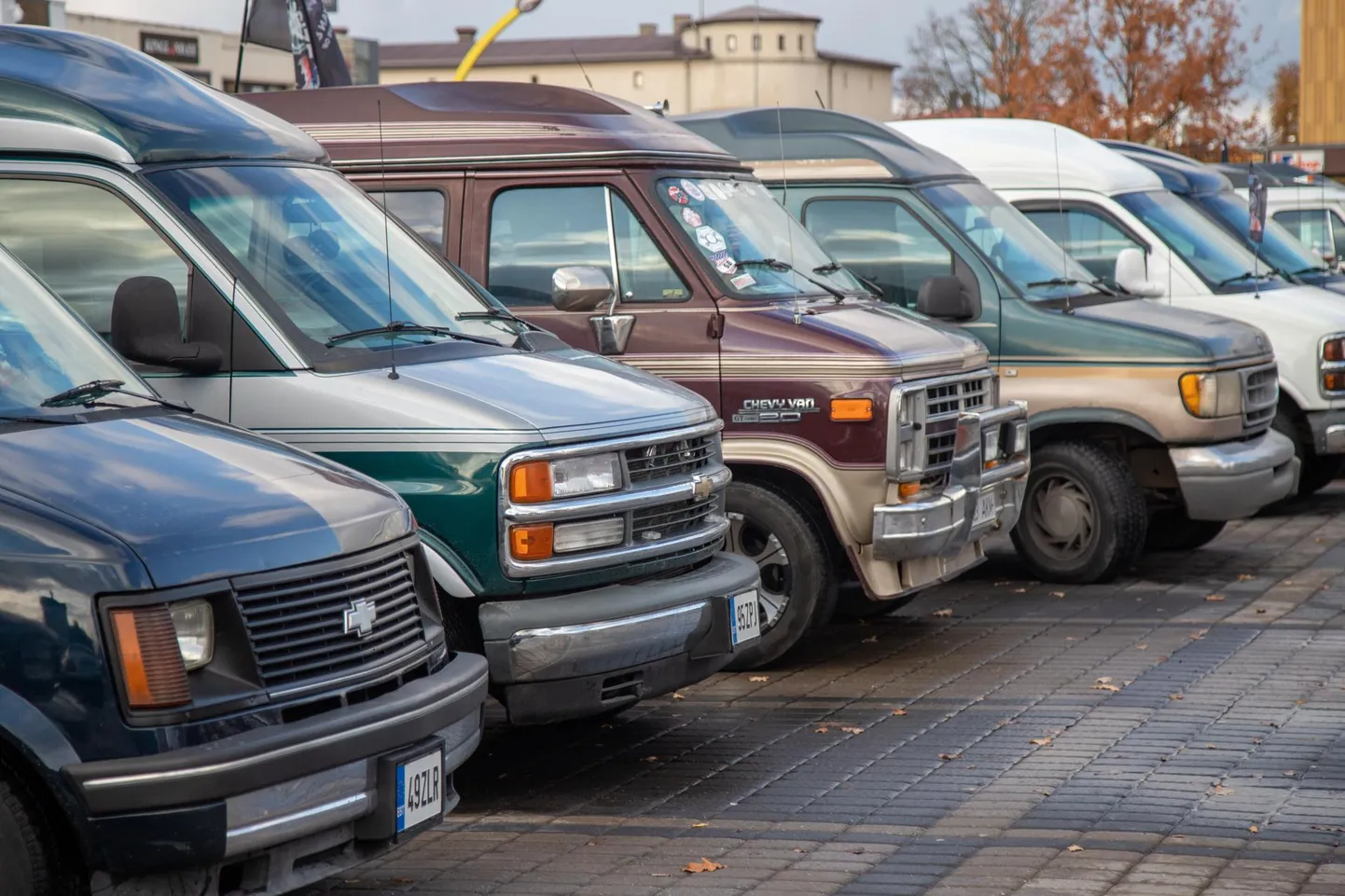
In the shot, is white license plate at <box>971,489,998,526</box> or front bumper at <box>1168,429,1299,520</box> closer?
white license plate at <box>971,489,998,526</box>

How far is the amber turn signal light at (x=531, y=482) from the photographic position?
6.50 meters

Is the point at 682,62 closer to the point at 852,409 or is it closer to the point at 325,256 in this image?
the point at 852,409

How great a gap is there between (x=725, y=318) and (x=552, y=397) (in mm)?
2394

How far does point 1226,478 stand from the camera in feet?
37.7

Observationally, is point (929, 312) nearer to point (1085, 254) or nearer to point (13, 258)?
point (1085, 254)

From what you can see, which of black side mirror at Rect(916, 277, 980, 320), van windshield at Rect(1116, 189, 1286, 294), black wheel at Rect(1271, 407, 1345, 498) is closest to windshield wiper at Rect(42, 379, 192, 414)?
black side mirror at Rect(916, 277, 980, 320)

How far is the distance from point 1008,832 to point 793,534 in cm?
282

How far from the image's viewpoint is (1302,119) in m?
52.4

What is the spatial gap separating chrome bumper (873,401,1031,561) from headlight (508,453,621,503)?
2425mm

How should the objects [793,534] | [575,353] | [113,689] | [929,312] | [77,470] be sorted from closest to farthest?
[113,689]
[77,470]
[575,353]
[793,534]
[929,312]

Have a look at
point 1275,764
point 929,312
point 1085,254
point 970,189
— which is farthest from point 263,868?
point 1085,254

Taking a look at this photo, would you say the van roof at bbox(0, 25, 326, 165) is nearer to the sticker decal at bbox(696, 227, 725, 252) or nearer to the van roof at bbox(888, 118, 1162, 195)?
the sticker decal at bbox(696, 227, 725, 252)

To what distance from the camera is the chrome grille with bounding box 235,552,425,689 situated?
4.73 meters

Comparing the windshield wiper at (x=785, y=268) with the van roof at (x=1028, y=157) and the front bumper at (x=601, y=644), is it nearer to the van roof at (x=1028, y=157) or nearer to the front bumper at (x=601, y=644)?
the front bumper at (x=601, y=644)
